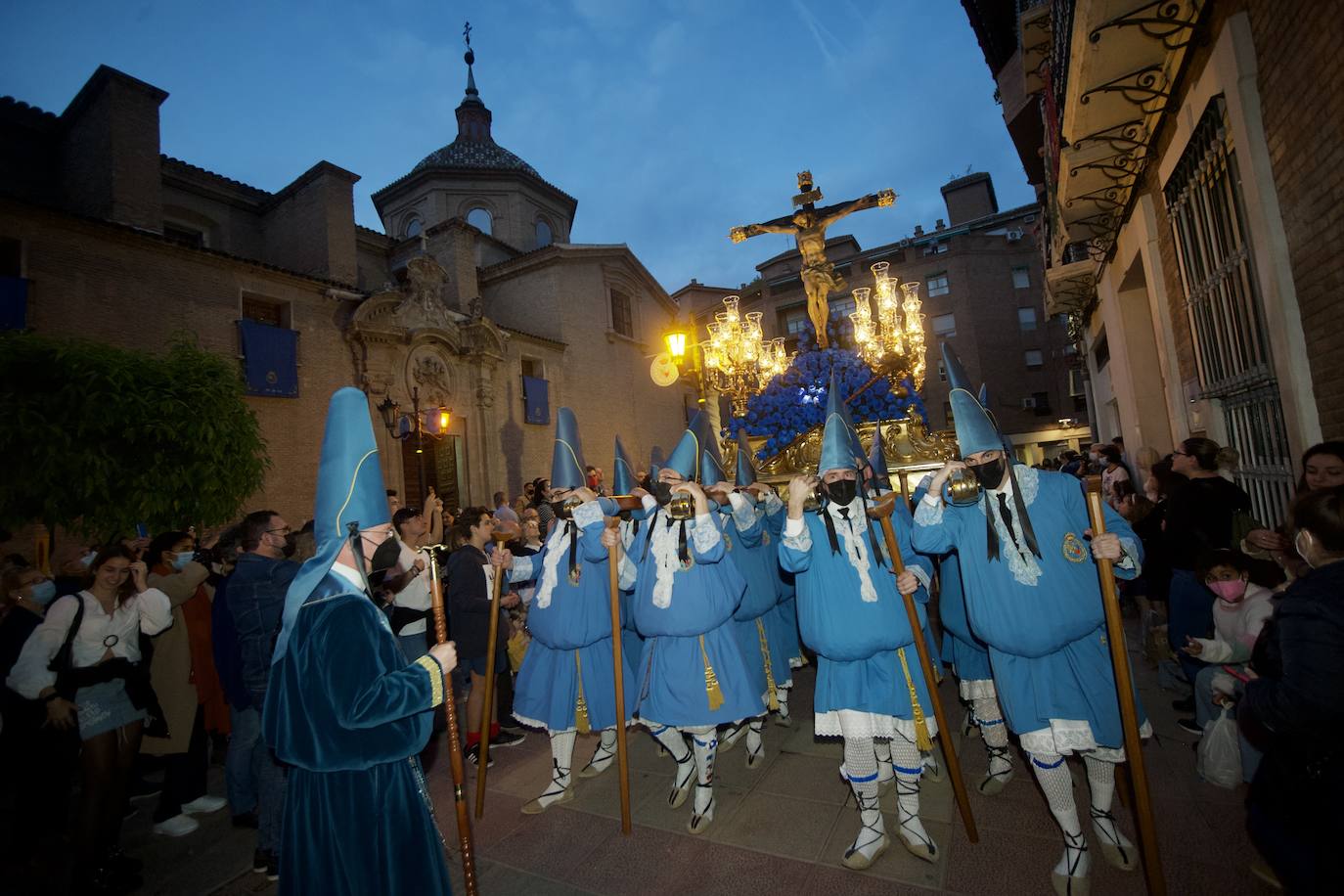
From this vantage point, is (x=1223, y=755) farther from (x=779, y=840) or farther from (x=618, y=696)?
(x=618, y=696)

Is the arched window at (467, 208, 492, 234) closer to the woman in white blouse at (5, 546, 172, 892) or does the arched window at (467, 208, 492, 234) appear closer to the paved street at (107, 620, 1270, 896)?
the woman in white blouse at (5, 546, 172, 892)

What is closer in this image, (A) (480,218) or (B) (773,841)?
(B) (773,841)

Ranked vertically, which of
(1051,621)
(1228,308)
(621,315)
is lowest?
(1051,621)

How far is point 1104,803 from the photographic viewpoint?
119 inches

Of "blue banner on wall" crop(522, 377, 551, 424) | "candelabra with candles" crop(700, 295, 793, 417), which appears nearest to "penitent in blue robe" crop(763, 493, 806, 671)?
"candelabra with candles" crop(700, 295, 793, 417)

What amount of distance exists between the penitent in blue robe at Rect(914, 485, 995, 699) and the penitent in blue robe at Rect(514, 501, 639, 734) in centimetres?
222

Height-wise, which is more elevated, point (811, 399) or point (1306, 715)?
point (811, 399)

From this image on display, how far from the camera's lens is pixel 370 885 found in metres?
2.22

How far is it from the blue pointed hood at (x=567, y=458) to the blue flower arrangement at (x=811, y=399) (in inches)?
109

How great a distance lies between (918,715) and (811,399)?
4.21 meters

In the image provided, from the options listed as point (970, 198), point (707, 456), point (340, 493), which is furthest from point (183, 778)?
point (970, 198)

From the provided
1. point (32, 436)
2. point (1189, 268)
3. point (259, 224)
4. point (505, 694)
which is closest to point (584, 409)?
point (259, 224)

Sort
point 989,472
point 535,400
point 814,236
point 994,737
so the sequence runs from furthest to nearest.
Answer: point 535,400 < point 814,236 < point 994,737 < point 989,472

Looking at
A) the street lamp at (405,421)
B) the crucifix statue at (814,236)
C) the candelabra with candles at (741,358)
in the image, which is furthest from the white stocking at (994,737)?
the street lamp at (405,421)
